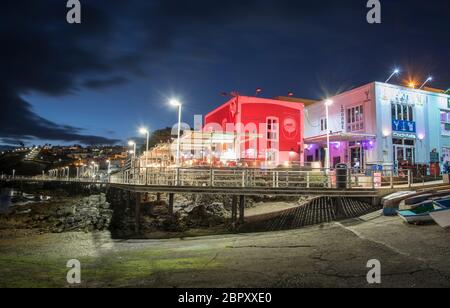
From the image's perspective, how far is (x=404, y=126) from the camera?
1025 inches

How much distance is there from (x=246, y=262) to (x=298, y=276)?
1.85m

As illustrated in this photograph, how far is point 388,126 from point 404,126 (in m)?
1.71

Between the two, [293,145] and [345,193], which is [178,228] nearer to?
[345,193]

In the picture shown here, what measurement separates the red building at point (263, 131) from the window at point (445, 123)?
11785 mm

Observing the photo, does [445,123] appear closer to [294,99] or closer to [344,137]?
[344,137]

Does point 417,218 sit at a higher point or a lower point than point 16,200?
higher

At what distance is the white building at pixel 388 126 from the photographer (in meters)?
25.1

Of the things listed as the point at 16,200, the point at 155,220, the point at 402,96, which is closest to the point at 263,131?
the point at 402,96

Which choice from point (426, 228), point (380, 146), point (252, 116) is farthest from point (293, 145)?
point (426, 228)

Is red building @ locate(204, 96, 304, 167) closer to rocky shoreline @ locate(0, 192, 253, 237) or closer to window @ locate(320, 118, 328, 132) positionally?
window @ locate(320, 118, 328, 132)

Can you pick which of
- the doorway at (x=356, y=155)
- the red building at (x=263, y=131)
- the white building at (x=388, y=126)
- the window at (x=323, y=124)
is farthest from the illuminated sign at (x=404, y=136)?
the red building at (x=263, y=131)

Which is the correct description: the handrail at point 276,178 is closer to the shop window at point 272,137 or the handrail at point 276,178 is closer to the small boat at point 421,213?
the small boat at point 421,213

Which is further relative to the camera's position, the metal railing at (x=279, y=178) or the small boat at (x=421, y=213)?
the metal railing at (x=279, y=178)

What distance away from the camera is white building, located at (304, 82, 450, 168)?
25.1 meters
